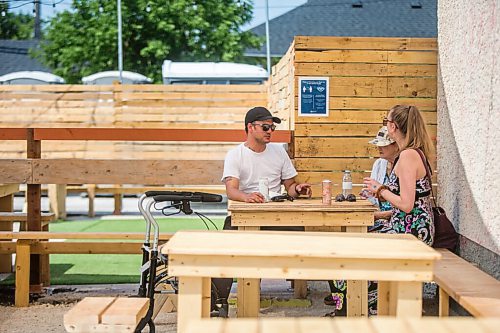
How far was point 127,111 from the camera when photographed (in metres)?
16.2

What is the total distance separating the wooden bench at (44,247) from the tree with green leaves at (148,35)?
22016 millimetres

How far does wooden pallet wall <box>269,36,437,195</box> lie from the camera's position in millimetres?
7996

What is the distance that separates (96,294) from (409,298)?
4.32 m

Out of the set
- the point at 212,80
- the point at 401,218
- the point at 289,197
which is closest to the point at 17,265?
the point at 289,197

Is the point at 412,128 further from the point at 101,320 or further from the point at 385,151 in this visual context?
the point at 101,320

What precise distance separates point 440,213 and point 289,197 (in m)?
1.07

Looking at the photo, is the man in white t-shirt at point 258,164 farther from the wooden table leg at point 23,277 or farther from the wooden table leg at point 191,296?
the wooden table leg at point 191,296

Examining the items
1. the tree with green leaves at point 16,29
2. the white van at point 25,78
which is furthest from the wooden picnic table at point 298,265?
the tree with green leaves at point 16,29

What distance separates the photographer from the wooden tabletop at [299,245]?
151 inches

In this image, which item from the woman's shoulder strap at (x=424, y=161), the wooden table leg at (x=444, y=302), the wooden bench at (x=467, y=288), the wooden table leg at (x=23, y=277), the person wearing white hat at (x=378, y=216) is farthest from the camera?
the wooden table leg at (x=23, y=277)

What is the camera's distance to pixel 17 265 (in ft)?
23.8

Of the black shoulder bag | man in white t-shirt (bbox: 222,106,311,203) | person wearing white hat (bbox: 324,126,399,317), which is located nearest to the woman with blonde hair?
person wearing white hat (bbox: 324,126,399,317)

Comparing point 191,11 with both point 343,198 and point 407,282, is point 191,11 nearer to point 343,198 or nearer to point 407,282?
point 343,198

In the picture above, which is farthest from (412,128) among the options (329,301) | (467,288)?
(329,301)
